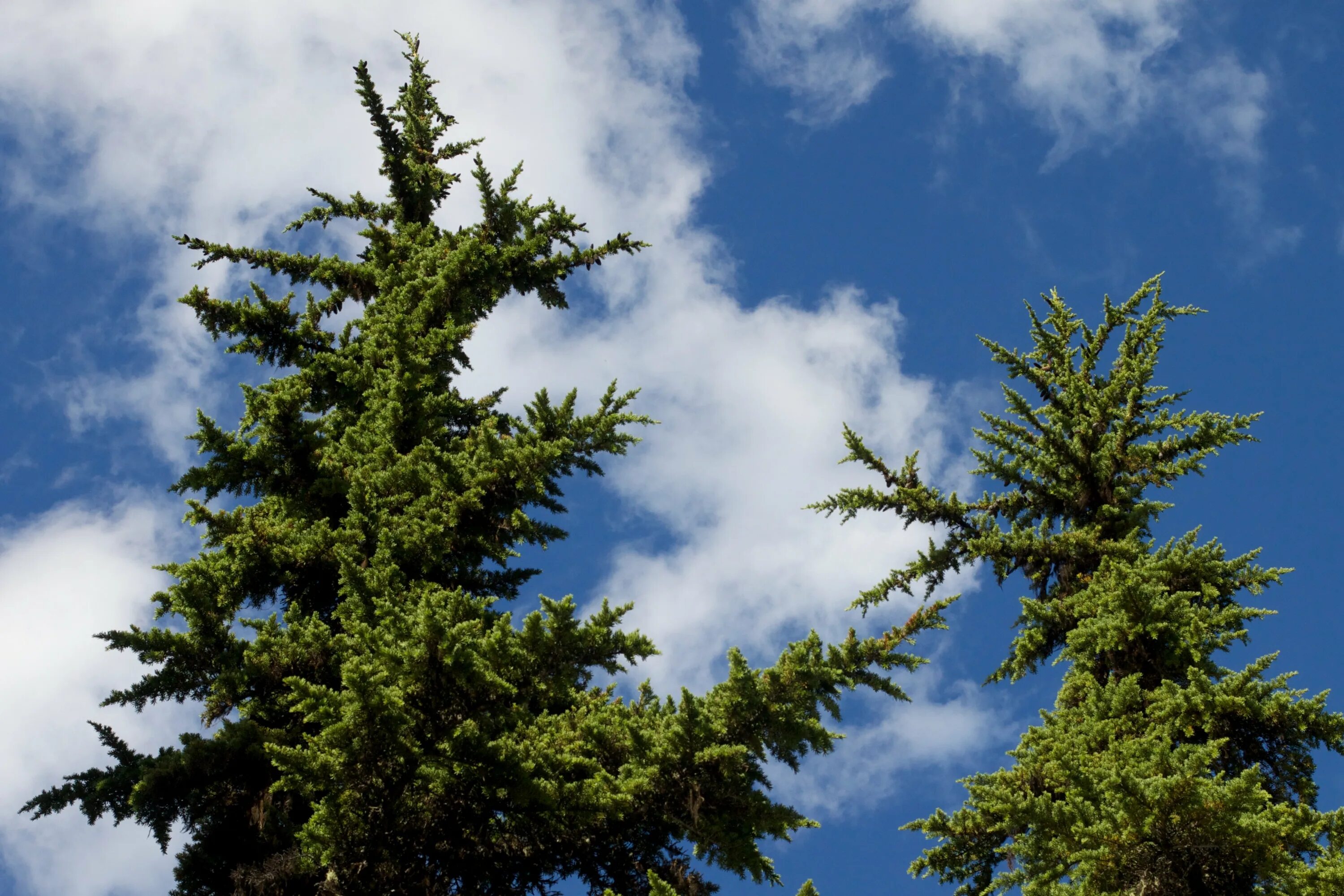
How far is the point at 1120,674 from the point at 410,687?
8802 mm

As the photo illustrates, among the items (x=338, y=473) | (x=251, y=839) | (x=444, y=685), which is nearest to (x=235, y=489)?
(x=338, y=473)

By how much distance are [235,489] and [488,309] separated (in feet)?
21.8

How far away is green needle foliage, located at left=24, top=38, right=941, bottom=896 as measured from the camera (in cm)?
938

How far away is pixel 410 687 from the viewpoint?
9.42 m

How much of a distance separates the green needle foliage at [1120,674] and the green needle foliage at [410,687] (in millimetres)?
2409

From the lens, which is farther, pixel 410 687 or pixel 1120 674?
pixel 1120 674

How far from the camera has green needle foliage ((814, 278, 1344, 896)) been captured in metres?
8.93

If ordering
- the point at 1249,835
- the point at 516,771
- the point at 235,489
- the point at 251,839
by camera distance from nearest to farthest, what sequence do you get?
the point at 1249,835
the point at 516,771
the point at 251,839
the point at 235,489

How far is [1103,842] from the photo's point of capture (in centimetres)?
896

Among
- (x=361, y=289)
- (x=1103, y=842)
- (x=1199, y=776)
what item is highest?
(x=361, y=289)

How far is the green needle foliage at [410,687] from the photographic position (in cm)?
938

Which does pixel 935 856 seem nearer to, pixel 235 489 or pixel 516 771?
pixel 516 771

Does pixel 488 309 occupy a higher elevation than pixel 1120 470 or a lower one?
higher

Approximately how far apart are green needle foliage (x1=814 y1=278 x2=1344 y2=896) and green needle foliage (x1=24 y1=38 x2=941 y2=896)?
2.41 metres
